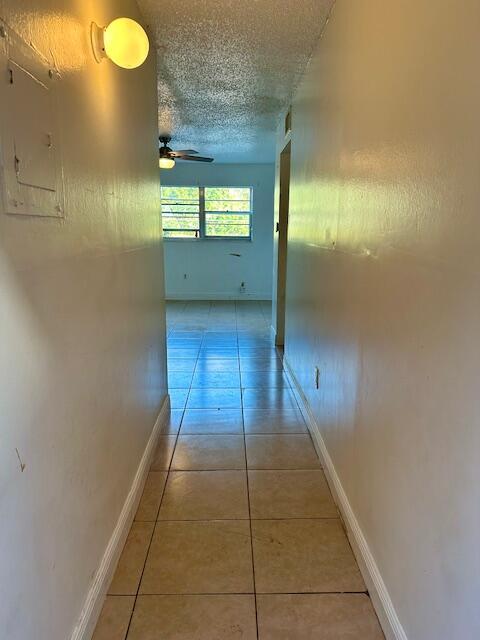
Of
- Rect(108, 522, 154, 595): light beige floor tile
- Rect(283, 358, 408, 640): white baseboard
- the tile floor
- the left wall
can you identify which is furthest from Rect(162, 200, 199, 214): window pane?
Result: Rect(108, 522, 154, 595): light beige floor tile

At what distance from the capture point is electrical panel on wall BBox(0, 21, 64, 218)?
82cm

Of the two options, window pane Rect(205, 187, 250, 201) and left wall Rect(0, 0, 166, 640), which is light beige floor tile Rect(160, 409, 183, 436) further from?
window pane Rect(205, 187, 250, 201)

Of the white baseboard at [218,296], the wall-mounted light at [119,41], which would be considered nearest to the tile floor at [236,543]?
the wall-mounted light at [119,41]

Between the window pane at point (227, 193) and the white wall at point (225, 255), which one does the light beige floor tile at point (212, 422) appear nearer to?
the white wall at point (225, 255)

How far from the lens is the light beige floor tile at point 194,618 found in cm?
129

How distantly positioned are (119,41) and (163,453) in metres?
1.95

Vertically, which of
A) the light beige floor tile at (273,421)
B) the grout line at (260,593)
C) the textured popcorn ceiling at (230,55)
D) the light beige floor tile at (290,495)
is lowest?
the grout line at (260,593)

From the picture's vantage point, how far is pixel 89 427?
4.28ft

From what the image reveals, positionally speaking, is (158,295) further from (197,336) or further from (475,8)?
(197,336)

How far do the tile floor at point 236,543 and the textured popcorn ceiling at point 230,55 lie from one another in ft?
7.53

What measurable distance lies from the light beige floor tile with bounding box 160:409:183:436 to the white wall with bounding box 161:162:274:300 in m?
5.01

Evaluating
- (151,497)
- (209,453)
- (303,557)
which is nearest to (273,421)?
(209,453)

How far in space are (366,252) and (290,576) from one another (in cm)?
122

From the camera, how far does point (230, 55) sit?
2549 millimetres
